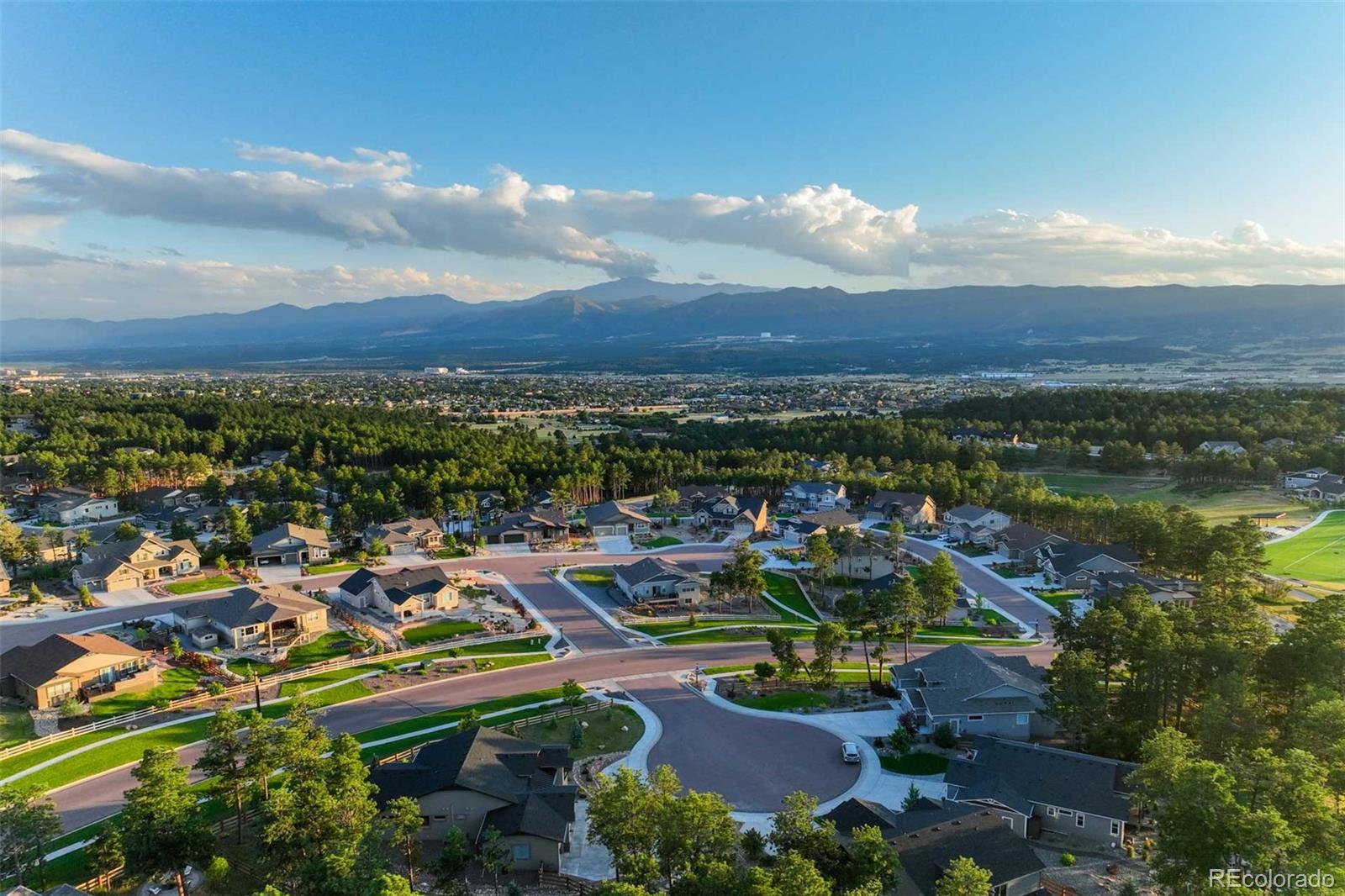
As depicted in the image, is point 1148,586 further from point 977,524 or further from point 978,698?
point 978,698

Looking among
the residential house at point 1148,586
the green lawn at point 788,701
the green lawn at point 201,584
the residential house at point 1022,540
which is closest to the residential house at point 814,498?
the residential house at point 1022,540

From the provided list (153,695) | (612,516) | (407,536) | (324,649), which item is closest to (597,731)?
(324,649)

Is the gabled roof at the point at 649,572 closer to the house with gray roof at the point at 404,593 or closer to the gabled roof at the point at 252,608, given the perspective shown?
the house with gray roof at the point at 404,593

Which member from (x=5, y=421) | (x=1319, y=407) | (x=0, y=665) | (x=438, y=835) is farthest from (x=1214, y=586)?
(x=5, y=421)

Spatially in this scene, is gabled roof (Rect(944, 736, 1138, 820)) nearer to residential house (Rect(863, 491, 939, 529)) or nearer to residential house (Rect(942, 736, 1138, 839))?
residential house (Rect(942, 736, 1138, 839))

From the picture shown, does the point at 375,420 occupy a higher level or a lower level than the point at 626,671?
higher

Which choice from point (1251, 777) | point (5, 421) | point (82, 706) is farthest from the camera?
point (5, 421)

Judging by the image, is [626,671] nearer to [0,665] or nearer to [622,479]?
[0,665]

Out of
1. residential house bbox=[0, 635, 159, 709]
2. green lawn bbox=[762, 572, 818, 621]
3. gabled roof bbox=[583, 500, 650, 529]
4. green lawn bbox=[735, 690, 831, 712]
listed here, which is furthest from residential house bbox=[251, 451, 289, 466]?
green lawn bbox=[735, 690, 831, 712]
